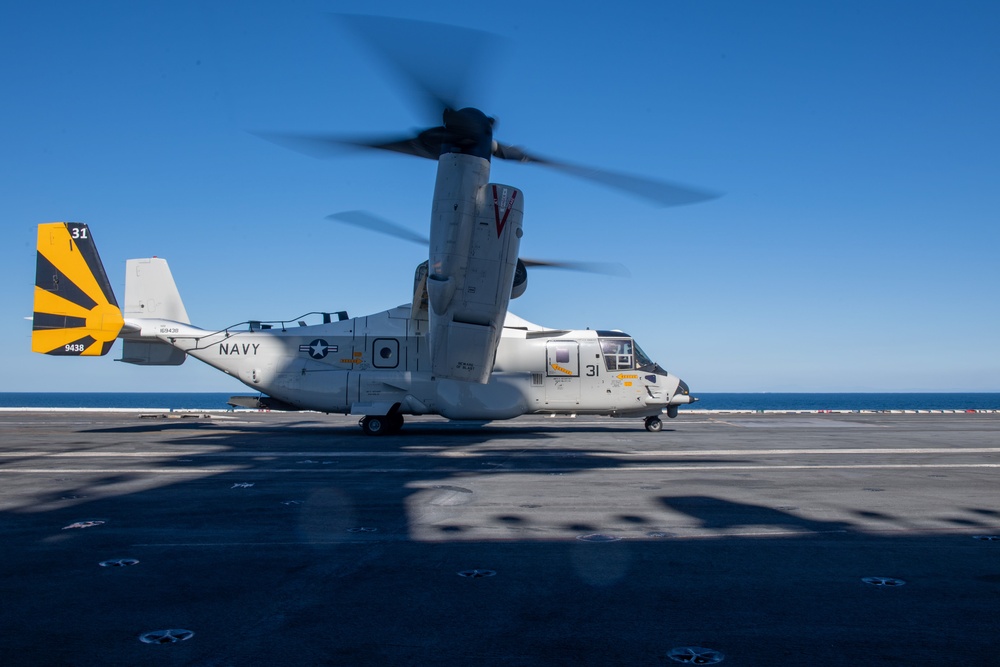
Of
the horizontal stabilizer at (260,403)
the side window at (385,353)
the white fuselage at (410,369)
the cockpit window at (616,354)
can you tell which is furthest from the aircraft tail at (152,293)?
the cockpit window at (616,354)

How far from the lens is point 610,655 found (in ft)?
10.9

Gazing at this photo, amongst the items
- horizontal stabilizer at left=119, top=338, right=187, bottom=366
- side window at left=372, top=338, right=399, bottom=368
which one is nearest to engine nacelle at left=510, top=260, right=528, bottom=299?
side window at left=372, top=338, right=399, bottom=368

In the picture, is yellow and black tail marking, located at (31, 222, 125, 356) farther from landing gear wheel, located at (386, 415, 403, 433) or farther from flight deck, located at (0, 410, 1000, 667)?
flight deck, located at (0, 410, 1000, 667)

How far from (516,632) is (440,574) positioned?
1293mm

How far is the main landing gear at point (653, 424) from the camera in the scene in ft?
72.9

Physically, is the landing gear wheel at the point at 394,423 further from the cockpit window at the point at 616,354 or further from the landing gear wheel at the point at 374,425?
the cockpit window at the point at 616,354

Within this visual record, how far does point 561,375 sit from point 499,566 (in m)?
16.0

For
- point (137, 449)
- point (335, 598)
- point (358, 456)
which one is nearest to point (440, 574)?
point (335, 598)

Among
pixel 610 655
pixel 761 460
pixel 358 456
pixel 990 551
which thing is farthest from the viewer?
pixel 358 456

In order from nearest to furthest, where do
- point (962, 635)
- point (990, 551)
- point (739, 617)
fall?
point (962, 635) < point (739, 617) < point (990, 551)

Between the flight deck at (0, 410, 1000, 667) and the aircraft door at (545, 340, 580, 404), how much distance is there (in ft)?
31.3

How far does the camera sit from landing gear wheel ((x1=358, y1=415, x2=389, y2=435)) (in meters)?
20.4

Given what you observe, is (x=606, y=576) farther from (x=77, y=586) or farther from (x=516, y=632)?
(x=77, y=586)

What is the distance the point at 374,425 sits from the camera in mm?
Answer: 20406
